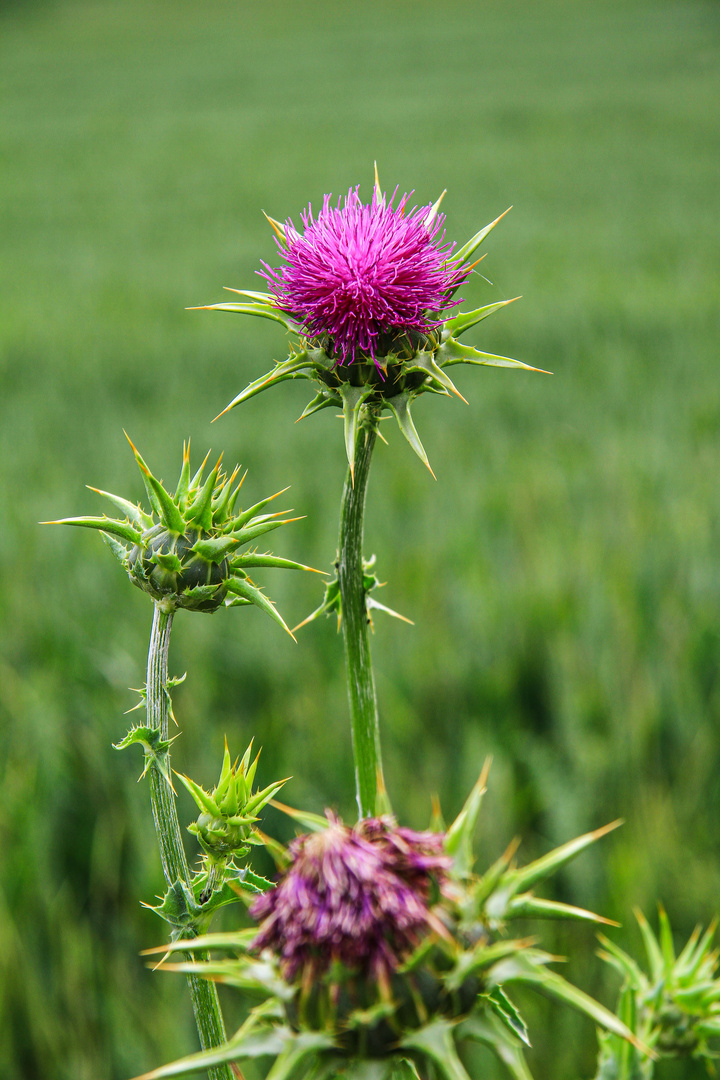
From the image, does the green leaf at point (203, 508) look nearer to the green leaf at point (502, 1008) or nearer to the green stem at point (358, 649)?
the green stem at point (358, 649)

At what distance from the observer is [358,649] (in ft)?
4.27

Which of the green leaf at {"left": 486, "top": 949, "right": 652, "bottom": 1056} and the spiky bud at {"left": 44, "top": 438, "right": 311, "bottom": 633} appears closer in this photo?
the green leaf at {"left": 486, "top": 949, "right": 652, "bottom": 1056}

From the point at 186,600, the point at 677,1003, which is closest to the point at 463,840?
the point at 186,600

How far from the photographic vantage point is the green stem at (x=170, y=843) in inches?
44.7

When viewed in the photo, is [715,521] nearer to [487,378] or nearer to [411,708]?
[411,708]

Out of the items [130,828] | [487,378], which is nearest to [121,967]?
[130,828]

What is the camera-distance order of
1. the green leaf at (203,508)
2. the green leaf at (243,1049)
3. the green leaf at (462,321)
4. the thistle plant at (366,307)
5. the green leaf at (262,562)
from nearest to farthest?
1. the green leaf at (243,1049)
2. the green leaf at (262,562)
3. the green leaf at (203,508)
4. the thistle plant at (366,307)
5. the green leaf at (462,321)

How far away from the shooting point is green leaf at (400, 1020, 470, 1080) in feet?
3.02

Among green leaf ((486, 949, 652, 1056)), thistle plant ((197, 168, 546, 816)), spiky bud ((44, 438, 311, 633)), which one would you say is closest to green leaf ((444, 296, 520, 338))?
thistle plant ((197, 168, 546, 816))

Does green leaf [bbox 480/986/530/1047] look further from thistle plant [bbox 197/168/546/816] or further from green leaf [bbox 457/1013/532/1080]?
thistle plant [bbox 197/168/546/816]

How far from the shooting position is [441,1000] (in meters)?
1.03

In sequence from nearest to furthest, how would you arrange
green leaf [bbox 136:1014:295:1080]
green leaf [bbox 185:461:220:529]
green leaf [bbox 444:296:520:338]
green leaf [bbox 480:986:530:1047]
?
green leaf [bbox 136:1014:295:1080], green leaf [bbox 480:986:530:1047], green leaf [bbox 185:461:220:529], green leaf [bbox 444:296:520:338]

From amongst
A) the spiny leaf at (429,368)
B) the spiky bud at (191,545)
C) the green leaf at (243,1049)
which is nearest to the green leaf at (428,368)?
the spiny leaf at (429,368)

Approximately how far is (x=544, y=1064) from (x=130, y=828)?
1837mm
